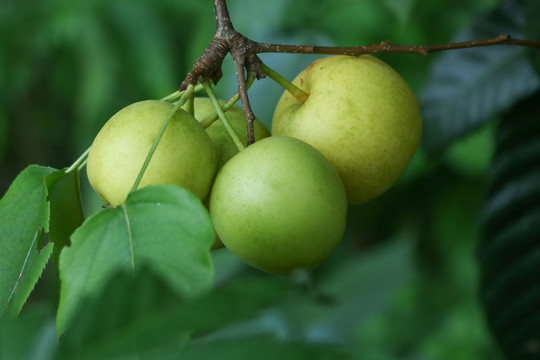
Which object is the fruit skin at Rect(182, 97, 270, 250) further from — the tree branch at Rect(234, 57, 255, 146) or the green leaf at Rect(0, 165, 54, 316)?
the green leaf at Rect(0, 165, 54, 316)

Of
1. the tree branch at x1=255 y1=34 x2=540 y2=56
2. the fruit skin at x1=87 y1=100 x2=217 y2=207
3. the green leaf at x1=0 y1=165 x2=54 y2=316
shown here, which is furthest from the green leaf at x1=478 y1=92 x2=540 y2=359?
the green leaf at x1=0 y1=165 x2=54 y2=316

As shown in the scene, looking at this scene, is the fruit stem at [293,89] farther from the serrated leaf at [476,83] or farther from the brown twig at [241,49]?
the serrated leaf at [476,83]

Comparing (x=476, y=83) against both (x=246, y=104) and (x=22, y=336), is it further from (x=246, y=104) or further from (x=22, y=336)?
(x=22, y=336)

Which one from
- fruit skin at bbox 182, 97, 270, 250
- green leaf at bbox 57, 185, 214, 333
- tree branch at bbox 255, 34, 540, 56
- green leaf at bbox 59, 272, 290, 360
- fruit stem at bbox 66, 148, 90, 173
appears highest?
tree branch at bbox 255, 34, 540, 56

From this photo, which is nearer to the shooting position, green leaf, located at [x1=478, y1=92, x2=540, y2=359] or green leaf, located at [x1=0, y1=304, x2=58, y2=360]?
green leaf, located at [x1=0, y1=304, x2=58, y2=360]

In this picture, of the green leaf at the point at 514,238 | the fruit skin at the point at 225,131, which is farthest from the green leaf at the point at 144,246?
the green leaf at the point at 514,238

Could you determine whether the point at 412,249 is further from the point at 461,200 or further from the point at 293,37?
the point at 293,37

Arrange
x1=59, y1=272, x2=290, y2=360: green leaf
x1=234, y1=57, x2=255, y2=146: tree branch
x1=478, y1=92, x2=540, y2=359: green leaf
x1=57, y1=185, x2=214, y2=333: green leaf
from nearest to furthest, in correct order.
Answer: x1=59, y1=272, x2=290, y2=360: green leaf < x1=57, y1=185, x2=214, y2=333: green leaf < x1=234, y1=57, x2=255, y2=146: tree branch < x1=478, y1=92, x2=540, y2=359: green leaf
